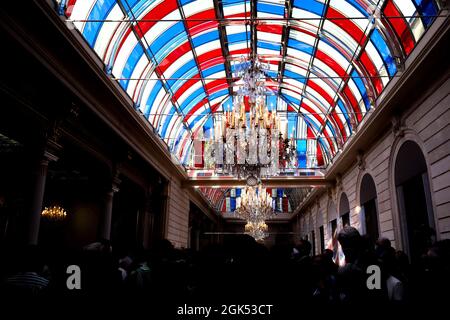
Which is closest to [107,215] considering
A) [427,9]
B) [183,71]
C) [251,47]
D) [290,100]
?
[183,71]

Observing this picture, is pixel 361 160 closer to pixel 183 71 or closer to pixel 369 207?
pixel 369 207

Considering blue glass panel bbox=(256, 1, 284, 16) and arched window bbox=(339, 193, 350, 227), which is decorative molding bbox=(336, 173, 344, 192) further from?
blue glass panel bbox=(256, 1, 284, 16)

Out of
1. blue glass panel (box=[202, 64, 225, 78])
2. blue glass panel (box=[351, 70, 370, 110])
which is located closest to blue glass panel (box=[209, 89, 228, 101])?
blue glass panel (box=[202, 64, 225, 78])

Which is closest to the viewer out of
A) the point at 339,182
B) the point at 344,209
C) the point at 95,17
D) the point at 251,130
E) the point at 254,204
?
the point at 95,17

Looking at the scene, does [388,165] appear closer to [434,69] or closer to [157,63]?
[434,69]

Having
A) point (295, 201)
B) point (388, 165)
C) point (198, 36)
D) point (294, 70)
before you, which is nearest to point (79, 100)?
point (198, 36)

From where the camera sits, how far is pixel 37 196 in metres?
6.28

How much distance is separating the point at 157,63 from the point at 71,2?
13.4 ft

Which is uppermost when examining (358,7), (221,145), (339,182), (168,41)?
(168,41)

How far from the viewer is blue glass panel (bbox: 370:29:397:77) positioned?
8406 millimetres

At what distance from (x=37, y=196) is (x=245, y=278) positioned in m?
5.88

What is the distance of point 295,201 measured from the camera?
1104 inches

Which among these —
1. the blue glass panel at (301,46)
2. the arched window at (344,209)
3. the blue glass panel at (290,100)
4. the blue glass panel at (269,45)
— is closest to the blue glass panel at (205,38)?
the blue glass panel at (269,45)

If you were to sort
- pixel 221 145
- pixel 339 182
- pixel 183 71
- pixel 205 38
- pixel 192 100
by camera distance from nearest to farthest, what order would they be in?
pixel 221 145, pixel 205 38, pixel 183 71, pixel 192 100, pixel 339 182
